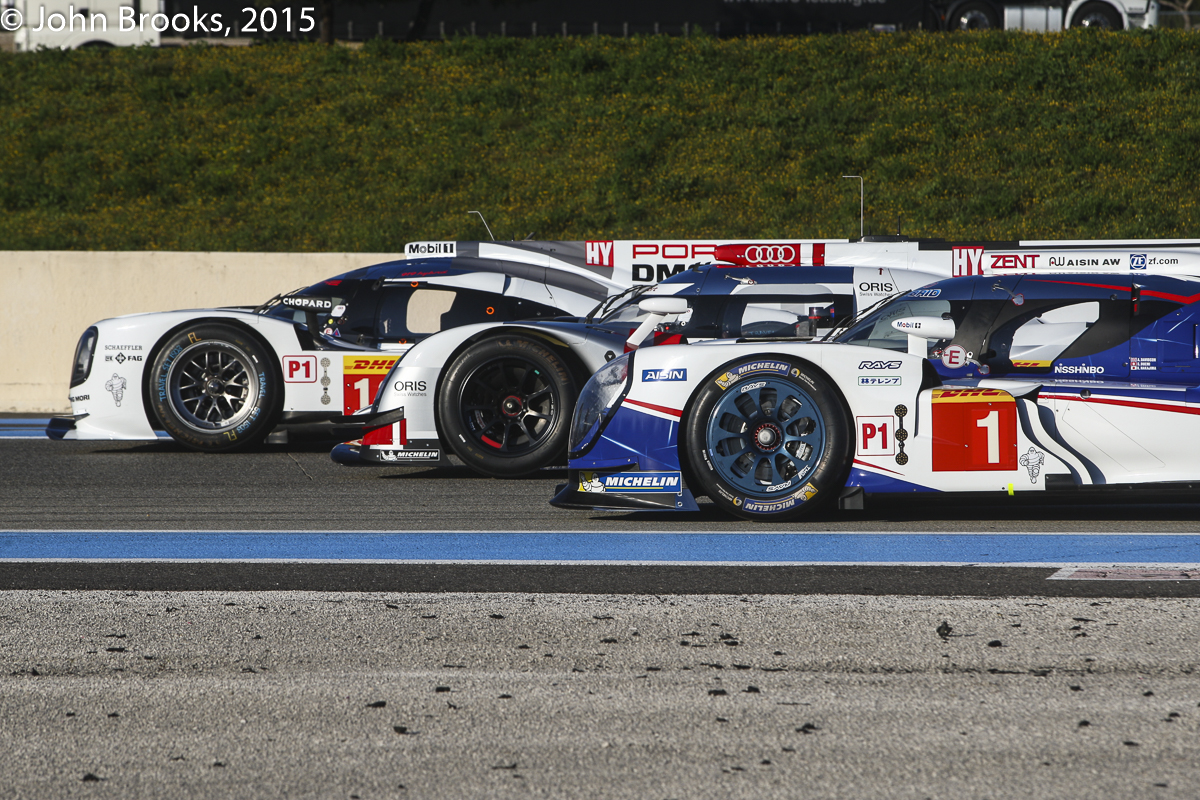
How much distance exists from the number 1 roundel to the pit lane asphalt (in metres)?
0.17

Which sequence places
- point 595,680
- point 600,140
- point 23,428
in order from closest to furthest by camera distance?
point 595,680
point 23,428
point 600,140

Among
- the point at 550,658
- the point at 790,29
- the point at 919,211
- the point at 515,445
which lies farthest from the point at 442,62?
the point at 550,658

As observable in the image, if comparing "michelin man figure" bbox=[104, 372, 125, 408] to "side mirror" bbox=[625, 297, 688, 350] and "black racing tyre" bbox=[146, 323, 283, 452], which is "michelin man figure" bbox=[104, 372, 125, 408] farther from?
"side mirror" bbox=[625, 297, 688, 350]

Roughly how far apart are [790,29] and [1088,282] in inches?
876

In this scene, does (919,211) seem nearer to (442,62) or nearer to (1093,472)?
(442,62)

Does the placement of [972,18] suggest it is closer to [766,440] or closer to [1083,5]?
[1083,5]

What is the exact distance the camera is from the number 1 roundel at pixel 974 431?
6.09 m

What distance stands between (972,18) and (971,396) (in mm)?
22345

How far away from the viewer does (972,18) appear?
26.5 metres

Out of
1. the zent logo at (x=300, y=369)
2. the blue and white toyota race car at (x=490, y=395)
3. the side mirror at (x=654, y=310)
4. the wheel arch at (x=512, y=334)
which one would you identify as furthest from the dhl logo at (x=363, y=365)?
the side mirror at (x=654, y=310)

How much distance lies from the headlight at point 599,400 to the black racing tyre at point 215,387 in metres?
3.55

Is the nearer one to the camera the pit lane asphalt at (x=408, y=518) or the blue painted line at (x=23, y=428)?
the pit lane asphalt at (x=408, y=518)

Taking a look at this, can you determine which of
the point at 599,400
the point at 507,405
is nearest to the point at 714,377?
the point at 599,400

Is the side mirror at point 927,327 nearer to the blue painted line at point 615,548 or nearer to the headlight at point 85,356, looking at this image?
the blue painted line at point 615,548
